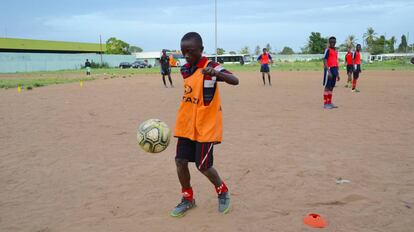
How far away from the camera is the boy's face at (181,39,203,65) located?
3547 mm

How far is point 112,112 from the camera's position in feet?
34.4

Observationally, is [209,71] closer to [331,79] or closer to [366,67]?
[331,79]

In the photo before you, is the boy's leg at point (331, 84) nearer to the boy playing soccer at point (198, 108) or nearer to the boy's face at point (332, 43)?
the boy's face at point (332, 43)

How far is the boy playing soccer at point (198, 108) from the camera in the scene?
3.58m

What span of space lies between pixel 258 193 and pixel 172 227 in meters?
1.21

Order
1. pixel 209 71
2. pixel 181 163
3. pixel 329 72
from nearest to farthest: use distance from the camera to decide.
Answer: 1. pixel 209 71
2. pixel 181 163
3. pixel 329 72

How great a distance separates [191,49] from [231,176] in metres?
2.05

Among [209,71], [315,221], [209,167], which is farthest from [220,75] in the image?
[315,221]

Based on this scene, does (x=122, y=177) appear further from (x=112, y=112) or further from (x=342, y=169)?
(x=112, y=112)

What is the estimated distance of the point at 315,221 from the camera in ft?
11.6

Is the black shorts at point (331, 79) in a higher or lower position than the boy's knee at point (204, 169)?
higher

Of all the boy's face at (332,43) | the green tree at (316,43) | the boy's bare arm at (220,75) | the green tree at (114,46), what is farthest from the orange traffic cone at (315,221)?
the green tree at (114,46)

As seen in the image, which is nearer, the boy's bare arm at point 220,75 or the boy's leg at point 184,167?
the boy's bare arm at point 220,75

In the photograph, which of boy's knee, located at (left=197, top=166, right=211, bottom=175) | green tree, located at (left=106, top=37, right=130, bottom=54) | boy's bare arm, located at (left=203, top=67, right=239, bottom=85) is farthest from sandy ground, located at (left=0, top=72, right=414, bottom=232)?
green tree, located at (left=106, top=37, right=130, bottom=54)
